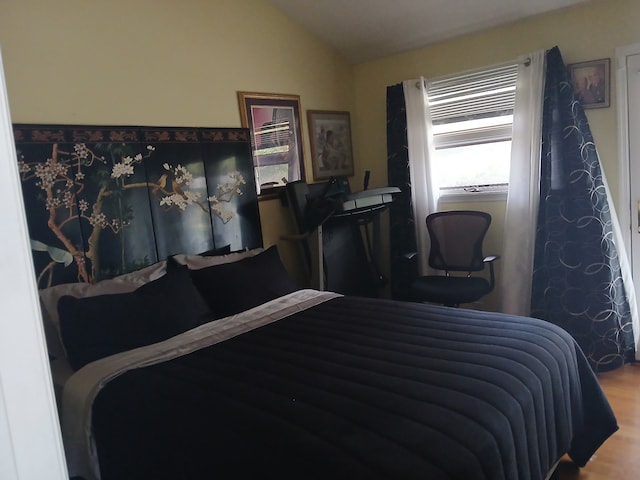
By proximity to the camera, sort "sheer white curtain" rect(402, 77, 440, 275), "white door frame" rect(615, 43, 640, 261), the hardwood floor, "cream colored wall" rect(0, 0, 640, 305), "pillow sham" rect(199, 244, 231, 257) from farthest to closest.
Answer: "sheer white curtain" rect(402, 77, 440, 275) < "pillow sham" rect(199, 244, 231, 257) < "white door frame" rect(615, 43, 640, 261) < "cream colored wall" rect(0, 0, 640, 305) < the hardwood floor

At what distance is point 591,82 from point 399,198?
1.61 metres

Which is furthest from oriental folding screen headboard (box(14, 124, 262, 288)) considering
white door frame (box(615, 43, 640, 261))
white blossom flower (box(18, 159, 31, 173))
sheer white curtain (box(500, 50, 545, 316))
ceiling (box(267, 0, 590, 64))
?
white door frame (box(615, 43, 640, 261))

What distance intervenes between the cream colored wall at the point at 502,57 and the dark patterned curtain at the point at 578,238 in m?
0.15

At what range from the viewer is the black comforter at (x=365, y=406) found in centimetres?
139

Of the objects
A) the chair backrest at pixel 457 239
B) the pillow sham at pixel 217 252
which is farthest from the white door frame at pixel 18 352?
the chair backrest at pixel 457 239

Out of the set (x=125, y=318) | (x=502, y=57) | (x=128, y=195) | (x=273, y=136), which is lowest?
(x=125, y=318)

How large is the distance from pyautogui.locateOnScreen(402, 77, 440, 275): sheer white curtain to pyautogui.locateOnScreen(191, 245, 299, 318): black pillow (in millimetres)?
1526

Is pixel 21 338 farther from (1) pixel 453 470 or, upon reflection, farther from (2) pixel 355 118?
(2) pixel 355 118

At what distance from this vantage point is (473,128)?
12.4 ft

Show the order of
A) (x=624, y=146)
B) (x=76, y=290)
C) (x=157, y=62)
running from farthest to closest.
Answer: (x=624, y=146)
(x=157, y=62)
(x=76, y=290)

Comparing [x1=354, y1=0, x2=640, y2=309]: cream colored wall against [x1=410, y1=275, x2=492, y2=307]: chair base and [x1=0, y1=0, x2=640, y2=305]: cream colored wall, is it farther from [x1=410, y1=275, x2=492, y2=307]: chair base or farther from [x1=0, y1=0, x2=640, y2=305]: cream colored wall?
[x1=410, y1=275, x2=492, y2=307]: chair base

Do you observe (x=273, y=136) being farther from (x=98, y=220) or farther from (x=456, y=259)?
(x=456, y=259)

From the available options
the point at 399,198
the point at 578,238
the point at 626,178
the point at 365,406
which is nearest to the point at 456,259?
the point at 399,198

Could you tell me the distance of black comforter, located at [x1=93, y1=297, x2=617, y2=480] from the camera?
139 cm
